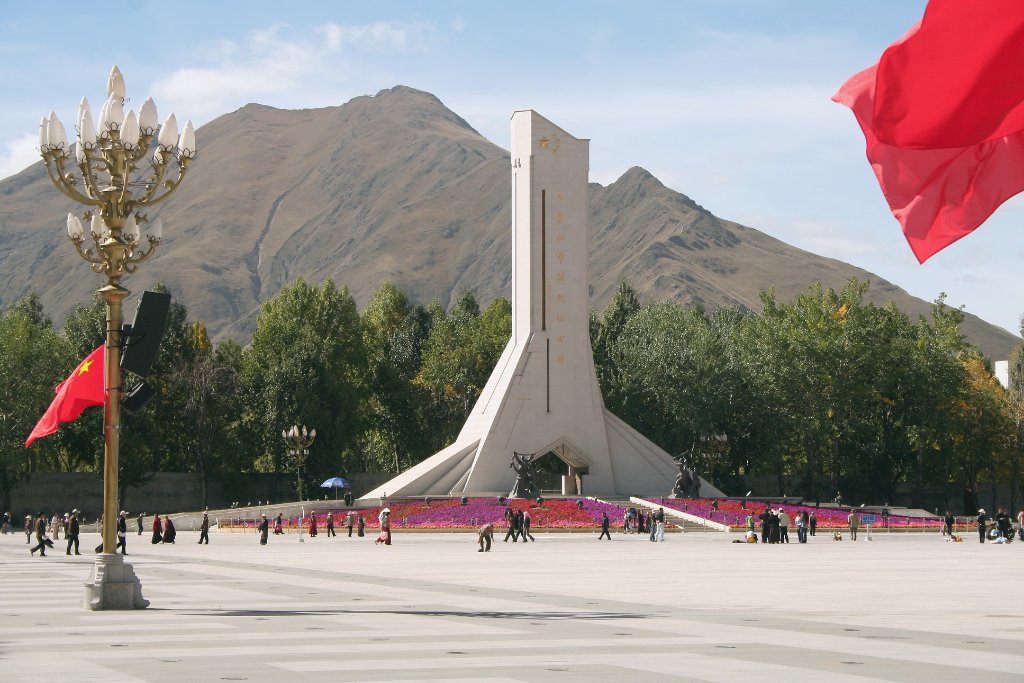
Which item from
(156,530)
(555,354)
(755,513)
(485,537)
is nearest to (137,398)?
(485,537)

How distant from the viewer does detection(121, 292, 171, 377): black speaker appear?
18.7 metres

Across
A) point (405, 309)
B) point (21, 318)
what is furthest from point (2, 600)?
point (405, 309)

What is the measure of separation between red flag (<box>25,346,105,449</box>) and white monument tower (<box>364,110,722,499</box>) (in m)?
42.2

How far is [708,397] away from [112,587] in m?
53.4

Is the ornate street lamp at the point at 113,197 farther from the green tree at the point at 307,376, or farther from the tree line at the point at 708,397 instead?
the green tree at the point at 307,376

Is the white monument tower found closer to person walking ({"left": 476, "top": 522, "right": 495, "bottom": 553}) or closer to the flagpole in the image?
person walking ({"left": 476, "top": 522, "right": 495, "bottom": 553})

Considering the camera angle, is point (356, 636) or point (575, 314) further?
point (575, 314)

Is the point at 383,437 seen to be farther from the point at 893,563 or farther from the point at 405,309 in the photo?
the point at 893,563

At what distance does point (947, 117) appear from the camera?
870 centimetres

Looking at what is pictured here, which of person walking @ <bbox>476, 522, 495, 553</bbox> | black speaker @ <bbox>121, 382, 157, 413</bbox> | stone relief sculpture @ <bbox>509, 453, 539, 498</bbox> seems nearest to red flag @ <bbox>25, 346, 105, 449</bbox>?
black speaker @ <bbox>121, 382, 157, 413</bbox>

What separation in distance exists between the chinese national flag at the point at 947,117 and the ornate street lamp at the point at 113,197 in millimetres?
11404

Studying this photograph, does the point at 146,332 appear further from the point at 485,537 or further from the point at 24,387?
the point at 24,387

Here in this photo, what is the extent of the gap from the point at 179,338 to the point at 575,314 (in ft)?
68.2

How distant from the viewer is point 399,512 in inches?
2152
